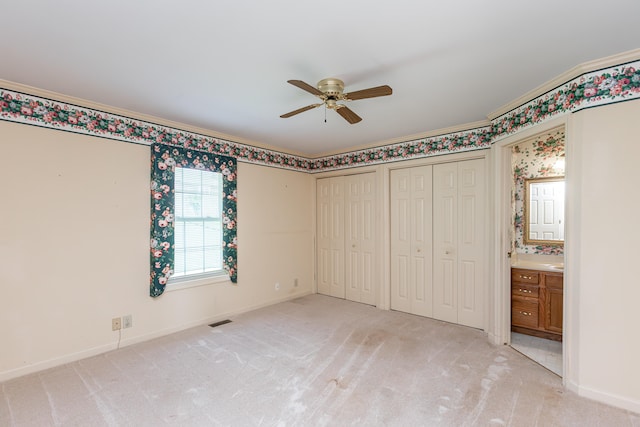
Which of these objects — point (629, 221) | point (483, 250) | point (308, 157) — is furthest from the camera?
point (308, 157)

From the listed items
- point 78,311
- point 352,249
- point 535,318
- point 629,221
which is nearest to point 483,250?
point 535,318

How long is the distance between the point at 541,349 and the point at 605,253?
4.69 ft

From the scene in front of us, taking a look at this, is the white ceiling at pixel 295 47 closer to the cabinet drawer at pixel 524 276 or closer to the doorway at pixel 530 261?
the doorway at pixel 530 261

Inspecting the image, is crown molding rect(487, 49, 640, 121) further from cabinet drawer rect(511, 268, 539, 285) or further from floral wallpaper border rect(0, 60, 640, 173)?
cabinet drawer rect(511, 268, 539, 285)

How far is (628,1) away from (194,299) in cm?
431

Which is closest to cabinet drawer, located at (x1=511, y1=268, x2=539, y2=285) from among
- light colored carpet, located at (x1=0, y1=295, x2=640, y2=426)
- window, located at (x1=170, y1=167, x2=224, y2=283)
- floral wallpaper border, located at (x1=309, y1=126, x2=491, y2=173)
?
light colored carpet, located at (x1=0, y1=295, x2=640, y2=426)

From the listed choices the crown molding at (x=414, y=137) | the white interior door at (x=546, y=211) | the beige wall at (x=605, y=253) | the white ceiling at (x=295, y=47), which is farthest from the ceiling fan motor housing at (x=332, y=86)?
the white interior door at (x=546, y=211)

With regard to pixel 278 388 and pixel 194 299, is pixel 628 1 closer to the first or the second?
pixel 278 388

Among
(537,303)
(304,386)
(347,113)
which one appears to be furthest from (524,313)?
(347,113)

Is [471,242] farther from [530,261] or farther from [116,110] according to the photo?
[116,110]

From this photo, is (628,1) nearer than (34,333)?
Yes

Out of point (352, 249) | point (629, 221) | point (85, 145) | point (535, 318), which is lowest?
point (535, 318)

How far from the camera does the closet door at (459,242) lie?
3533 mm

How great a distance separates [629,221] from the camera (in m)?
2.01
